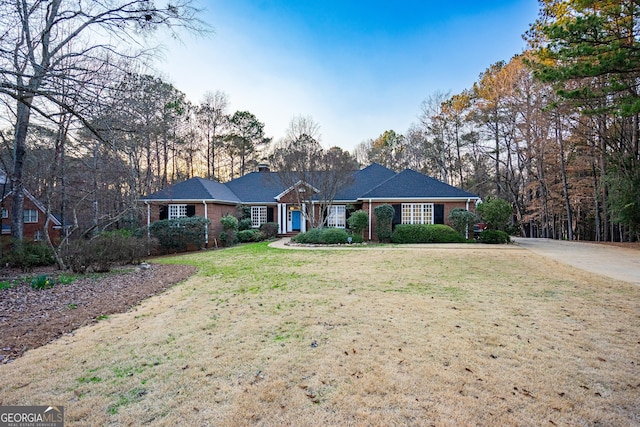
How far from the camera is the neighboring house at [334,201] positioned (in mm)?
18141

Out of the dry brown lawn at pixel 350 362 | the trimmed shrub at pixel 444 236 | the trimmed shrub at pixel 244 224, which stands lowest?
the dry brown lawn at pixel 350 362

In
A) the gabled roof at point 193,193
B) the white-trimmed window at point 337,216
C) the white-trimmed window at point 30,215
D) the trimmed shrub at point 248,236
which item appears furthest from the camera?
the white-trimmed window at point 30,215

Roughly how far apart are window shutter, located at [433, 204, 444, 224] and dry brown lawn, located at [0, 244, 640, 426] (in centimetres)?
1211

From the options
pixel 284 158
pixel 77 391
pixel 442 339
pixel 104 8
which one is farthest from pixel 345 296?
pixel 284 158

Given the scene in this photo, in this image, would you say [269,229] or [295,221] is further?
[295,221]

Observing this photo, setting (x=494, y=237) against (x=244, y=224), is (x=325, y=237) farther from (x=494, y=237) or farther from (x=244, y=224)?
(x=494, y=237)

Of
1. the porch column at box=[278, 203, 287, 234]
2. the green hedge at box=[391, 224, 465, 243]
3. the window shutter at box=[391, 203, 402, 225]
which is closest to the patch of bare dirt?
the green hedge at box=[391, 224, 465, 243]

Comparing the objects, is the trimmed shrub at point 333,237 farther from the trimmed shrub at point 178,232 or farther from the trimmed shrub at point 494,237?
the trimmed shrub at point 494,237

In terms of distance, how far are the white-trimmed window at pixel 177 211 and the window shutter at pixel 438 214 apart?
49.5 ft

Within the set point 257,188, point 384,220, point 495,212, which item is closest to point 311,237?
point 384,220

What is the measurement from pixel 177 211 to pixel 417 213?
1471 cm

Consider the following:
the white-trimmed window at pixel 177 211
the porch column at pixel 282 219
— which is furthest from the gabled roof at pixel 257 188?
the white-trimmed window at pixel 177 211

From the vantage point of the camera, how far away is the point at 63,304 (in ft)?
18.1

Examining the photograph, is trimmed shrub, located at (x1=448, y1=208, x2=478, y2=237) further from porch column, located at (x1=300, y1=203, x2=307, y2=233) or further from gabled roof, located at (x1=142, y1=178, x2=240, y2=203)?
gabled roof, located at (x1=142, y1=178, x2=240, y2=203)
